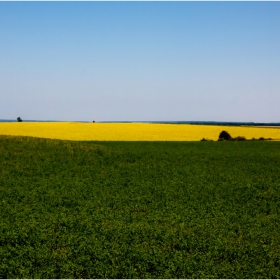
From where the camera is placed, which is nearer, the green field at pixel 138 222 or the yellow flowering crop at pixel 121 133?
the green field at pixel 138 222

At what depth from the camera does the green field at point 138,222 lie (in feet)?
21.9

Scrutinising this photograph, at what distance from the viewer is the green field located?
669 centimetres

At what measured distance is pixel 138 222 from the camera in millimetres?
9250

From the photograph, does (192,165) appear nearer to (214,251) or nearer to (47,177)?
(47,177)

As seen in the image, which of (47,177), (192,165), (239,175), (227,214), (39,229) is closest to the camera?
(39,229)

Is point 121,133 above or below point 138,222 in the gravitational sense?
above

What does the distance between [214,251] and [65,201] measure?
5.89 metres

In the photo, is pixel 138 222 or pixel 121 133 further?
pixel 121 133

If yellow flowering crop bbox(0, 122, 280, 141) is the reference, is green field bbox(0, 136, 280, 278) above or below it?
below

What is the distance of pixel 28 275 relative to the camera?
247 inches

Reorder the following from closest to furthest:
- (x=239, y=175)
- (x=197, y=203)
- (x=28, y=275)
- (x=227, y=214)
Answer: (x=28, y=275) < (x=227, y=214) < (x=197, y=203) < (x=239, y=175)

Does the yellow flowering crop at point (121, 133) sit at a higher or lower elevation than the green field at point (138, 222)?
higher

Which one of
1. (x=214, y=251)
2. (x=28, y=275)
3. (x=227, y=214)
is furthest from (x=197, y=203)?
(x=28, y=275)

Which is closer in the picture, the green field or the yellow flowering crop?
the green field
